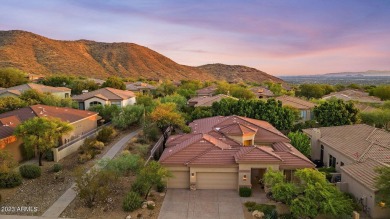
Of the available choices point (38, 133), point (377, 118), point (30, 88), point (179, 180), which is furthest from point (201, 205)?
point (30, 88)

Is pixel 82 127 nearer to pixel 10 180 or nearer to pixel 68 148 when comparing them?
pixel 68 148

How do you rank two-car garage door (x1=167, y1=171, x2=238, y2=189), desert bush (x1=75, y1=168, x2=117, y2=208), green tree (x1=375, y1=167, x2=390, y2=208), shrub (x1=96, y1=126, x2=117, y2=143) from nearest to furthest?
1. green tree (x1=375, y1=167, x2=390, y2=208)
2. desert bush (x1=75, y1=168, x2=117, y2=208)
3. two-car garage door (x1=167, y1=171, x2=238, y2=189)
4. shrub (x1=96, y1=126, x2=117, y2=143)

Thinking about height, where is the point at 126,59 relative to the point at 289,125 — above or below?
above

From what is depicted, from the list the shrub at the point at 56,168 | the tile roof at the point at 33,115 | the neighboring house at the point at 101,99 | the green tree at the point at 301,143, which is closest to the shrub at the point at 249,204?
the green tree at the point at 301,143

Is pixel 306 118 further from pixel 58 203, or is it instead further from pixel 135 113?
pixel 58 203

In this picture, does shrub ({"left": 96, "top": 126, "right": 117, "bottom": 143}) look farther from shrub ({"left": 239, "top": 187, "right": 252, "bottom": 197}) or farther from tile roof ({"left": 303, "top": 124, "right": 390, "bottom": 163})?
tile roof ({"left": 303, "top": 124, "right": 390, "bottom": 163})

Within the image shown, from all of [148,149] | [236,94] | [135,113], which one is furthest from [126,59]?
[148,149]

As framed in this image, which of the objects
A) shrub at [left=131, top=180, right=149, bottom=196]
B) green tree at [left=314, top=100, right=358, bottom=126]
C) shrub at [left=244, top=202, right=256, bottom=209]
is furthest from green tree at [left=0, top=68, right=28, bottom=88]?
shrub at [left=244, top=202, right=256, bottom=209]
